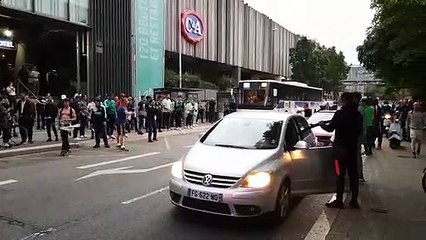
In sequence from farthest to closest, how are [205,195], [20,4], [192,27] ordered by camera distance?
[192,27]
[20,4]
[205,195]

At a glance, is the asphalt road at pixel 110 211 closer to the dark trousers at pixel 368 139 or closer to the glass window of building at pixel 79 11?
the dark trousers at pixel 368 139

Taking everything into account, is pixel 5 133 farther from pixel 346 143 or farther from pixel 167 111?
pixel 346 143

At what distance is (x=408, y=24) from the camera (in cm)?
795

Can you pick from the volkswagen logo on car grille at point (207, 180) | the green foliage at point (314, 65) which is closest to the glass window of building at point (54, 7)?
the volkswagen logo on car grille at point (207, 180)

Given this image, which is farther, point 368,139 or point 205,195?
point 368,139

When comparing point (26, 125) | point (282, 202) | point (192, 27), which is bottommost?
point (282, 202)

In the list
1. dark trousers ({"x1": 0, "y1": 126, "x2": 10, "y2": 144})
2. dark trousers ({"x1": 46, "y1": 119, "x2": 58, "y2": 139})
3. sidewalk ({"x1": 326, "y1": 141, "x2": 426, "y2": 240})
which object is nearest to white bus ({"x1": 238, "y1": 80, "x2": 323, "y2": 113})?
dark trousers ({"x1": 46, "y1": 119, "x2": 58, "y2": 139})

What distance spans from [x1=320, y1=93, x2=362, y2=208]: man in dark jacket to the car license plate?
8.38ft

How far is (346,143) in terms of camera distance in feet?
25.8

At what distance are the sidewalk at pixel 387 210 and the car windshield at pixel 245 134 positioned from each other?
1.57 metres

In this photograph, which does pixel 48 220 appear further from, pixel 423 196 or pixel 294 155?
pixel 423 196

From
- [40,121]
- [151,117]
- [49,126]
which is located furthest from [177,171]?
[40,121]

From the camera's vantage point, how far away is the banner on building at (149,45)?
28.6m

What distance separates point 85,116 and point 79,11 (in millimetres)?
8043
